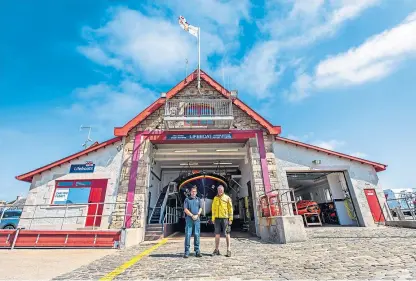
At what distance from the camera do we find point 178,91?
11.2 meters

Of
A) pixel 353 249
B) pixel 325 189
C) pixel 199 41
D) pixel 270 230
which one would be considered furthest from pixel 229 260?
pixel 325 189

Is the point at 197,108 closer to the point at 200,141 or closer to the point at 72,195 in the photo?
the point at 200,141

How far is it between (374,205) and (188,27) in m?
14.0

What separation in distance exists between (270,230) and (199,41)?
10789 mm

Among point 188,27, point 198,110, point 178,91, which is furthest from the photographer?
point 188,27

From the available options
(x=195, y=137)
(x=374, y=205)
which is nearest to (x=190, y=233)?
(x=195, y=137)

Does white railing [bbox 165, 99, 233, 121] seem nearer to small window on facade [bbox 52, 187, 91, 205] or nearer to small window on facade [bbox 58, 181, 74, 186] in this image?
small window on facade [bbox 52, 187, 91, 205]

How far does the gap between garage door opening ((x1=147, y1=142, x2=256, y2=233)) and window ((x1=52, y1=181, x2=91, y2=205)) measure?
318 centimetres

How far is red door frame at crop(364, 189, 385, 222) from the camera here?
10140 millimetres

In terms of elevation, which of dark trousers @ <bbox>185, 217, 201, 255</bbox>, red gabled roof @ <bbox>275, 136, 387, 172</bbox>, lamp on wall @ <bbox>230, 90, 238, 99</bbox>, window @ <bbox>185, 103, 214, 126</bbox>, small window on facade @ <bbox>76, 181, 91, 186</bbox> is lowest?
dark trousers @ <bbox>185, 217, 201, 255</bbox>

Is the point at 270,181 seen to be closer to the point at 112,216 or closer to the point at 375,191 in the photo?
the point at 375,191

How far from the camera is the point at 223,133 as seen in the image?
10.4 meters

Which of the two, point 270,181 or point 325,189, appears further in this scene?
point 325,189

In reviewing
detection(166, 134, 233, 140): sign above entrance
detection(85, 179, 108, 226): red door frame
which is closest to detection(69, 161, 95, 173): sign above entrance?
detection(85, 179, 108, 226): red door frame
